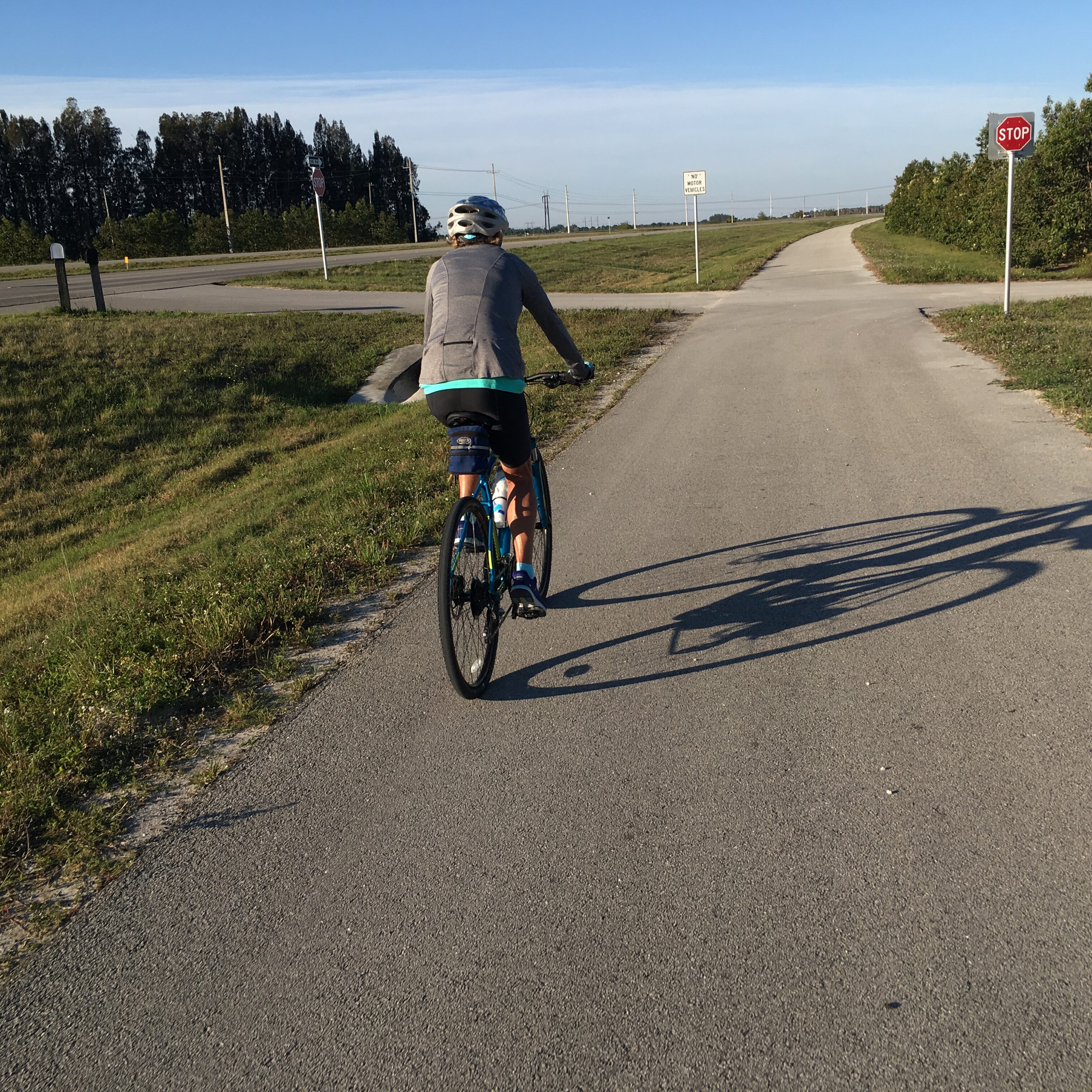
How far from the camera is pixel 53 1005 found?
2.63 m

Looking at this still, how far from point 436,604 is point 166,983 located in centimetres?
308

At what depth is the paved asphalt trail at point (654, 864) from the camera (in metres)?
2.41

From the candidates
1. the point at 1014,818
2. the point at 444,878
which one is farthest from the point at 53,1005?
the point at 1014,818

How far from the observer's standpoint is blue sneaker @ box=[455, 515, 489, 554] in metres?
4.22

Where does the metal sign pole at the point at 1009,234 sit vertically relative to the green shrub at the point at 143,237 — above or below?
below

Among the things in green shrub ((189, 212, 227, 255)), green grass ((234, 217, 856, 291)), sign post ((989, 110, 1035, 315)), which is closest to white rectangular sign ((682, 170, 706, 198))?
green grass ((234, 217, 856, 291))

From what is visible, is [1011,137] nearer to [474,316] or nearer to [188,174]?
[474,316]

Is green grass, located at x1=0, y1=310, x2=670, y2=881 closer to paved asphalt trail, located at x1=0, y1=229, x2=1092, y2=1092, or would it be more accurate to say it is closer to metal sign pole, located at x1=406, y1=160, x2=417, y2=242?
paved asphalt trail, located at x1=0, y1=229, x2=1092, y2=1092

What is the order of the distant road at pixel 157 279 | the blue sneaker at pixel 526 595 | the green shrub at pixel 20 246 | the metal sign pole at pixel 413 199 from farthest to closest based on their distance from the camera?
the metal sign pole at pixel 413 199, the green shrub at pixel 20 246, the distant road at pixel 157 279, the blue sneaker at pixel 526 595

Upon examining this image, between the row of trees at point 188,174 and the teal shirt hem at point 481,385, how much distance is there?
68347 mm

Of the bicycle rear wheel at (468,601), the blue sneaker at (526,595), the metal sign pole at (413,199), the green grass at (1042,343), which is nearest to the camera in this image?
the bicycle rear wheel at (468,601)

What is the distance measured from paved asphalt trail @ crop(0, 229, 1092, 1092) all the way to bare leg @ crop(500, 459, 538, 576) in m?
0.54

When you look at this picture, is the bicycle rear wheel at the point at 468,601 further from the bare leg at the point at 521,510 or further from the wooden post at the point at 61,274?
the wooden post at the point at 61,274

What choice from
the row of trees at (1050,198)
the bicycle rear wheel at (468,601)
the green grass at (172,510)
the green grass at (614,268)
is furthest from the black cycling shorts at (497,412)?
the green grass at (614,268)
